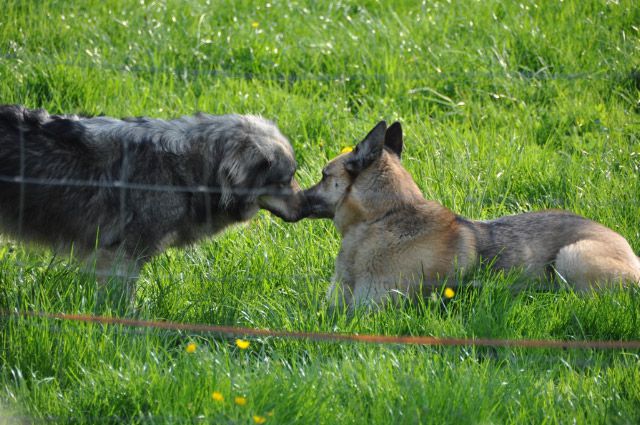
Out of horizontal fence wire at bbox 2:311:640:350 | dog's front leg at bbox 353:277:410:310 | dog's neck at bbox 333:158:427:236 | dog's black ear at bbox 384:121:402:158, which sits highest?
dog's black ear at bbox 384:121:402:158

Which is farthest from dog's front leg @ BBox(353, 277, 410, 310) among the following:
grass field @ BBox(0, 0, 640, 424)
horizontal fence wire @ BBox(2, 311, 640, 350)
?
horizontal fence wire @ BBox(2, 311, 640, 350)

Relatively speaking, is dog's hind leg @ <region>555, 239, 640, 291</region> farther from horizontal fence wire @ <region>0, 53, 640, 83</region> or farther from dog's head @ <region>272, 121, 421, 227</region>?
horizontal fence wire @ <region>0, 53, 640, 83</region>

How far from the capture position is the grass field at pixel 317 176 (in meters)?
3.82

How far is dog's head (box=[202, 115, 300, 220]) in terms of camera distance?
18.0 ft

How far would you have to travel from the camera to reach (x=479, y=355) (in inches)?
175

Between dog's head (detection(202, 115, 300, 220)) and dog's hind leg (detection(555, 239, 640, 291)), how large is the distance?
5.85ft

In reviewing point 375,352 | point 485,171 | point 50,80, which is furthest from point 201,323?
point 50,80

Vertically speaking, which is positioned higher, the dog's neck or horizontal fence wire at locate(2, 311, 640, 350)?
the dog's neck

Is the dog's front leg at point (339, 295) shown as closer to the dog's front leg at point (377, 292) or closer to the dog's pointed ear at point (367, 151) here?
the dog's front leg at point (377, 292)

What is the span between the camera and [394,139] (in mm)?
5414

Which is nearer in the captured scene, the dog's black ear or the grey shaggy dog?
the grey shaggy dog

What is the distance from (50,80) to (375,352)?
4517 millimetres

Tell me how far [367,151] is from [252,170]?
83 centimetres

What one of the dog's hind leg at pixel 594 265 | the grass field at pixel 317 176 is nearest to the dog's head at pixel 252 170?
the grass field at pixel 317 176
